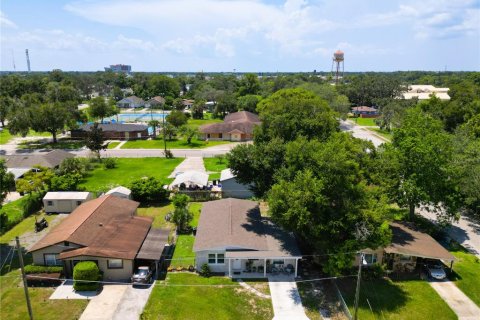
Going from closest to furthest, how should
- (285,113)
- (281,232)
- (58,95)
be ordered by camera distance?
1. (281,232)
2. (285,113)
3. (58,95)

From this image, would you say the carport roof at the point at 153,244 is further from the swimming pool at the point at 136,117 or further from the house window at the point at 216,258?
the swimming pool at the point at 136,117

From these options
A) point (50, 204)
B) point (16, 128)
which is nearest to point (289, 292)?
point (50, 204)

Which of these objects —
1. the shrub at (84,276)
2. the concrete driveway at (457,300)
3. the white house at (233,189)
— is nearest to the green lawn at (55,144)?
the white house at (233,189)

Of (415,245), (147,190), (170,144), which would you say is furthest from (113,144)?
(415,245)

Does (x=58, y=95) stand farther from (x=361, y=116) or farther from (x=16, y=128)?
(x=361, y=116)

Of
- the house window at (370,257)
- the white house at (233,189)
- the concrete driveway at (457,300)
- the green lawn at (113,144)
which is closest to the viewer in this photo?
the concrete driveway at (457,300)
